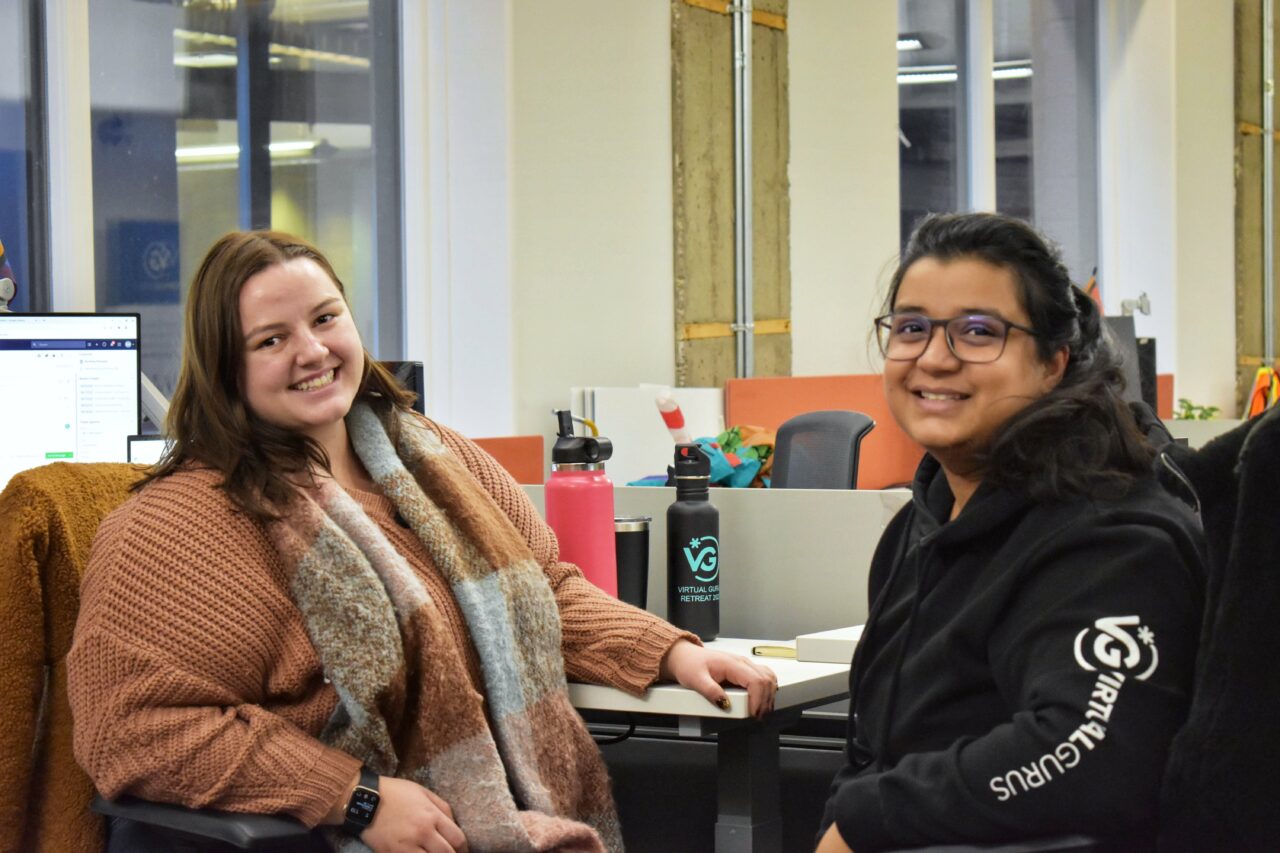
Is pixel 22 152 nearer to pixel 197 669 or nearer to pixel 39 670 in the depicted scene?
pixel 39 670

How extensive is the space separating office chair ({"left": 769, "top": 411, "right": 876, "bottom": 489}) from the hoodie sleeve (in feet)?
5.71

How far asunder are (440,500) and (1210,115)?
780cm

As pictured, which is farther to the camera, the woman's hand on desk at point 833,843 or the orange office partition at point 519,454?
the orange office partition at point 519,454

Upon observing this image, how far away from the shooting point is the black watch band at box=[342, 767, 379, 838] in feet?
5.79

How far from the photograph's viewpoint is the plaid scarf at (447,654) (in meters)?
1.83

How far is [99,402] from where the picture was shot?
9.89 feet

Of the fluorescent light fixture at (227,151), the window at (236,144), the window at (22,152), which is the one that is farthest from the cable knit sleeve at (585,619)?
Result: the fluorescent light fixture at (227,151)

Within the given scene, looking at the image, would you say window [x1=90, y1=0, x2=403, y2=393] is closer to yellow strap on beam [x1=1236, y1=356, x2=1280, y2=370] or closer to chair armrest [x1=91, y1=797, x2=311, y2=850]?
chair armrest [x1=91, y1=797, x2=311, y2=850]

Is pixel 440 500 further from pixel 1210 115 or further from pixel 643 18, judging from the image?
pixel 1210 115

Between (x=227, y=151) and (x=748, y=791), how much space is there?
2723mm

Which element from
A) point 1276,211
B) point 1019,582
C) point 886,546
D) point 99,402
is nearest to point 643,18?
point 99,402

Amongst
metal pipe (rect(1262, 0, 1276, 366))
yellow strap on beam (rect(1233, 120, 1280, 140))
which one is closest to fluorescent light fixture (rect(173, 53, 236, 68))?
yellow strap on beam (rect(1233, 120, 1280, 140))

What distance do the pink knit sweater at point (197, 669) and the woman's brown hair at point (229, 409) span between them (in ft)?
0.11

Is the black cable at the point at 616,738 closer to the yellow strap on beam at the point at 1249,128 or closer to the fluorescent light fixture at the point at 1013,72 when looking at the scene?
the fluorescent light fixture at the point at 1013,72
